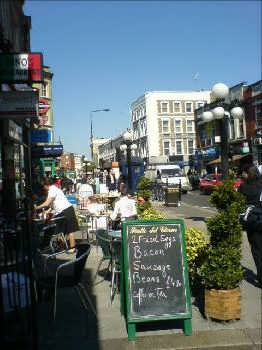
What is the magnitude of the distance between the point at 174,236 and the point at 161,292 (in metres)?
0.66

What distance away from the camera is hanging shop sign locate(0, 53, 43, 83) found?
10.4m

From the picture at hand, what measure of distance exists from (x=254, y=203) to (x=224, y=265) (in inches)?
75.1

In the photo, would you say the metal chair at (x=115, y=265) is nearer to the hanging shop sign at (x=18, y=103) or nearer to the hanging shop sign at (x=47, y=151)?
the hanging shop sign at (x=18, y=103)

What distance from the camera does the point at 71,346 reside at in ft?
16.8

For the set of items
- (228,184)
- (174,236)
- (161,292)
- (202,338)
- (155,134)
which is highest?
(155,134)

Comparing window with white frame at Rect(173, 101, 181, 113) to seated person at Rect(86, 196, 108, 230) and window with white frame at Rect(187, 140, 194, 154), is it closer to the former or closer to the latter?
window with white frame at Rect(187, 140, 194, 154)

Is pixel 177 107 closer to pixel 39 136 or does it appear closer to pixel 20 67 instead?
pixel 39 136

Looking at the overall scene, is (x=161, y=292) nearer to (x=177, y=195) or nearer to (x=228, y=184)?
(x=228, y=184)

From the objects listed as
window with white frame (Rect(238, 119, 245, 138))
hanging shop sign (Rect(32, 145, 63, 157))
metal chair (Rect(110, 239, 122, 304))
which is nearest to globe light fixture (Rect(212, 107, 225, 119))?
metal chair (Rect(110, 239, 122, 304))

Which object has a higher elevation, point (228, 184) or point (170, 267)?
point (228, 184)

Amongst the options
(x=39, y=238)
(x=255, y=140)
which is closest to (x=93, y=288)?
(x=39, y=238)

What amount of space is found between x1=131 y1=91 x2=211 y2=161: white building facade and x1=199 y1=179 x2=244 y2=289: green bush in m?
67.5

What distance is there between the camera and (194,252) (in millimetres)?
6566

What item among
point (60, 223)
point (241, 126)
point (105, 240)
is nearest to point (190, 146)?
point (241, 126)
